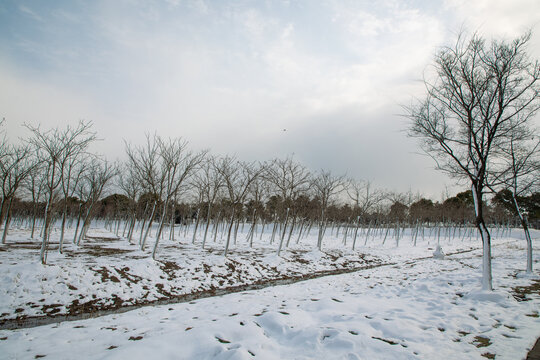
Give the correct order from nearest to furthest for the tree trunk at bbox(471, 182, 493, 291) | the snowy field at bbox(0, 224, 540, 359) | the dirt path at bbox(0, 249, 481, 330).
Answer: the snowy field at bbox(0, 224, 540, 359) < the dirt path at bbox(0, 249, 481, 330) < the tree trunk at bbox(471, 182, 493, 291)

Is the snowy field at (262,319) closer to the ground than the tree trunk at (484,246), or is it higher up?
closer to the ground

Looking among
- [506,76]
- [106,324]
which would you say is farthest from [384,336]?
[506,76]

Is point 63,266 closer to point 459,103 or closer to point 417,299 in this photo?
point 417,299

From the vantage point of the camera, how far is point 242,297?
895 cm

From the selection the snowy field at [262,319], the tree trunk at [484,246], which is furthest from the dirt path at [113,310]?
the tree trunk at [484,246]

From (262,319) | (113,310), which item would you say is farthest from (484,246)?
(113,310)

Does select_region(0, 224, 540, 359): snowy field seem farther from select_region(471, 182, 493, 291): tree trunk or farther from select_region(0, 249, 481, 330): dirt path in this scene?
select_region(471, 182, 493, 291): tree trunk

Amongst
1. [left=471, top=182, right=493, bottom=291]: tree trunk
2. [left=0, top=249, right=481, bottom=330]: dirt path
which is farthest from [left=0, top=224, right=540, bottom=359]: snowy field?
[left=471, top=182, right=493, bottom=291]: tree trunk

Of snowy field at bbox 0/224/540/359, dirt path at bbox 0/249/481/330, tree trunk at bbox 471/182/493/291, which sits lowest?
dirt path at bbox 0/249/481/330

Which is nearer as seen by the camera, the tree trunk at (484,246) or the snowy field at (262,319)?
the snowy field at (262,319)

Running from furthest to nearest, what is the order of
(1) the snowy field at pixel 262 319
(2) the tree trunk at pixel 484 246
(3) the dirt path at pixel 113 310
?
(2) the tree trunk at pixel 484 246 → (3) the dirt path at pixel 113 310 → (1) the snowy field at pixel 262 319

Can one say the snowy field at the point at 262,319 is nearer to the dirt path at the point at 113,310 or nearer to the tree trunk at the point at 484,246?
the dirt path at the point at 113,310

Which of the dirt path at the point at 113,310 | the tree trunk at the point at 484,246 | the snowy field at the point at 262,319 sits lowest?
the dirt path at the point at 113,310

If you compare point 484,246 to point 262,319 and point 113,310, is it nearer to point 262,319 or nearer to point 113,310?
point 262,319
